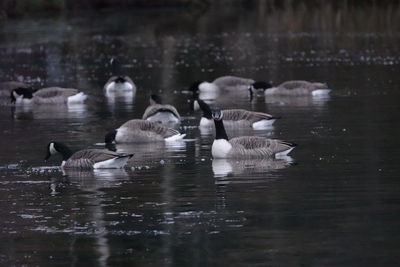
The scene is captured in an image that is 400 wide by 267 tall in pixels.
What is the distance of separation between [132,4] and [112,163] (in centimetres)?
7765

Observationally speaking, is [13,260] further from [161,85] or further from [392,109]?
[161,85]

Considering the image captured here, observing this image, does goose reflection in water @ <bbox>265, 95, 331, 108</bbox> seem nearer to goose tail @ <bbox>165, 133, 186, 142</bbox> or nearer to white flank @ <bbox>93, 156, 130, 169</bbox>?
goose tail @ <bbox>165, 133, 186, 142</bbox>

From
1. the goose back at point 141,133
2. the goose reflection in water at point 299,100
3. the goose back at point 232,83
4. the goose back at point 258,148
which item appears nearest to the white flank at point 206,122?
the goose back at point 141,133

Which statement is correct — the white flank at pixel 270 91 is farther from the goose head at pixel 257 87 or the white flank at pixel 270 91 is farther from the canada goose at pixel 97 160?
the canada goose at pixel 97 160

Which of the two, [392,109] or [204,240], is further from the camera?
[392,109]

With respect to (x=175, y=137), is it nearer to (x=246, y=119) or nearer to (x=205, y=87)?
(x=246, y=119)

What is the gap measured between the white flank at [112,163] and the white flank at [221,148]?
1.51 metres

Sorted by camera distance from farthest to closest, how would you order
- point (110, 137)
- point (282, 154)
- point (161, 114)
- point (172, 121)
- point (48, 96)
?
1. point (48, 96)
2. point (172, 121)
3. point (161, 114)
4. point (110, 137)
5. point (282, 154)

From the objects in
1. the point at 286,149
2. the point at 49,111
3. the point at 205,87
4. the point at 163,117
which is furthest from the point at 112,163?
the point at 205,87

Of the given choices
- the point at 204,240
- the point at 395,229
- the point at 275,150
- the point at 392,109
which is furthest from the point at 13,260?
the point at 392,109

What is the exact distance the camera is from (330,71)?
1606 inches

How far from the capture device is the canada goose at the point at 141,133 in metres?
23.2

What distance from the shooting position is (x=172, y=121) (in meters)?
26.4

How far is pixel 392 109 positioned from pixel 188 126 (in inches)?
185
